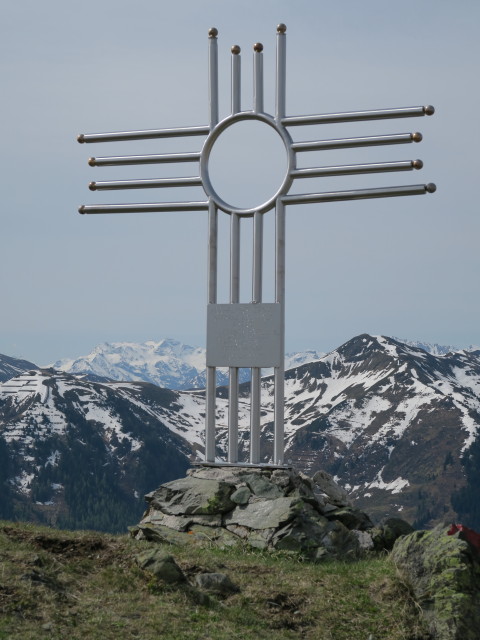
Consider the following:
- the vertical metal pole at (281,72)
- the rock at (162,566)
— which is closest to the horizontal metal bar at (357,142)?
the vertical metal pole at (281,72)

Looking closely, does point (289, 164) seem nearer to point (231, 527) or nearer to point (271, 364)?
point (271, 364)

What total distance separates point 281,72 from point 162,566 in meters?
13.2

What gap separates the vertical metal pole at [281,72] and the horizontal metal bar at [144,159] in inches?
98.7

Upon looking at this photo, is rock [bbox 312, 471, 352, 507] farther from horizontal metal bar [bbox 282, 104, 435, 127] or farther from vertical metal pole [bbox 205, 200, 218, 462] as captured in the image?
horizontal metal bar [bbox 282, 104, 435, 127]

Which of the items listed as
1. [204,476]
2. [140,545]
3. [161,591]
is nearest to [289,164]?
[204,476]

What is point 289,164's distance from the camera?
80.7 feet

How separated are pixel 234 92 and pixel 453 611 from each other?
14.2 m

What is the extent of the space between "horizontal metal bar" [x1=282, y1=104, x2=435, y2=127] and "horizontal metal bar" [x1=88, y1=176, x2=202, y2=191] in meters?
2.98

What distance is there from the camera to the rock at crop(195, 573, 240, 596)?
17594mm

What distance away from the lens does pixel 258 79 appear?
25.0 metres

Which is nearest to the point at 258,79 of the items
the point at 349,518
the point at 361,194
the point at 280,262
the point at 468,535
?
the point at 361,194

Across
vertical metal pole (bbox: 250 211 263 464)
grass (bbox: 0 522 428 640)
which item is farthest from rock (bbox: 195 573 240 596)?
vertical metal pole (bbox: 250 211 263 464)

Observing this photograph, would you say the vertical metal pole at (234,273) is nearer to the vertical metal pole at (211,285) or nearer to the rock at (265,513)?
the vertical metal pole at (211,285)

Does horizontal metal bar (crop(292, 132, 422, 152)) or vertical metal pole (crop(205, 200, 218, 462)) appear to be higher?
horizontal metal bar (crop(292, 132, 422, 152))
